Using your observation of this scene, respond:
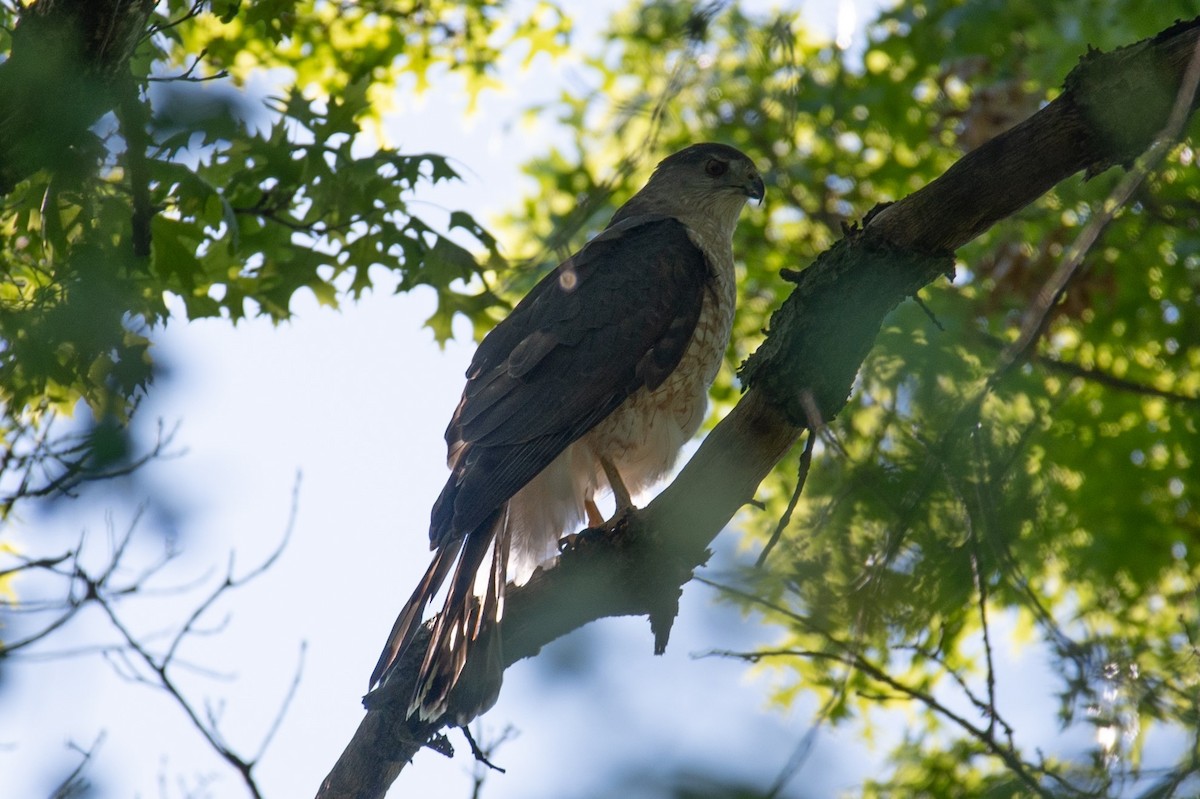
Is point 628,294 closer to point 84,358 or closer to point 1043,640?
point 84,358

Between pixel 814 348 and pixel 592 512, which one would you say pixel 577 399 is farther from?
pixel 814 348

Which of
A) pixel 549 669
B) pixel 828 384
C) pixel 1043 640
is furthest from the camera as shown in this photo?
pixel 828 384

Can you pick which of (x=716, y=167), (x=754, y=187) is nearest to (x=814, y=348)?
(x=754, y=187)

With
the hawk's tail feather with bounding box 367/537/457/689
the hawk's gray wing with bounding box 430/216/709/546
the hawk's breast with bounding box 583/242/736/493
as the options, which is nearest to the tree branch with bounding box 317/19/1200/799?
the hawk's tail feather with bounding box 367/537/457/689

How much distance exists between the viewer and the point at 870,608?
76.3 inches

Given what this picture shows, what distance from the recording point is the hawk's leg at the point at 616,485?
4.62 metres

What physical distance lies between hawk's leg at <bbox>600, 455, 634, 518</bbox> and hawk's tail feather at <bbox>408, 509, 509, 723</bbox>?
637mm

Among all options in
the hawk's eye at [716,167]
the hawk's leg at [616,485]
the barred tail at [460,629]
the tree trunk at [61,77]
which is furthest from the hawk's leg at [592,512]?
the tree trunk at [61,77]

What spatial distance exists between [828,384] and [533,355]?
1506 millimetres

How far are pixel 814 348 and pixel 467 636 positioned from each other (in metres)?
1.42

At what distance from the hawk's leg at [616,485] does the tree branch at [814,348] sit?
632 millimetres

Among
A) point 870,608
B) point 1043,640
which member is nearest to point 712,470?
point 1043,640

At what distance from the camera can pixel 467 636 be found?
376cm

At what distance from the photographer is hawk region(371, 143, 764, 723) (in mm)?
4102
